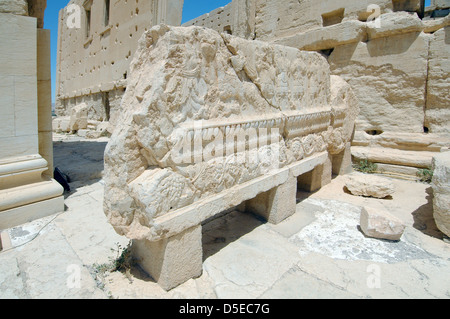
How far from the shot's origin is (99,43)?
1048 centimetres

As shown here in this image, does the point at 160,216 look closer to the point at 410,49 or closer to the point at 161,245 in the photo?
the point at 161,245

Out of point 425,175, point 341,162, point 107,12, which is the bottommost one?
point 425,175

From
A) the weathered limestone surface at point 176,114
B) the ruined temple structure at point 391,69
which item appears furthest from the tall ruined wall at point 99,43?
the weathered limestone surface at point 176,114

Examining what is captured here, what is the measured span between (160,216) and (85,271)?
0.80 m

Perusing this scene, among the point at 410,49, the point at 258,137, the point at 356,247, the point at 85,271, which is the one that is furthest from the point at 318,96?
the point at 85,271

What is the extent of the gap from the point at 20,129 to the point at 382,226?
148 inches

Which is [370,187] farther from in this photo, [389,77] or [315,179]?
[389,77]

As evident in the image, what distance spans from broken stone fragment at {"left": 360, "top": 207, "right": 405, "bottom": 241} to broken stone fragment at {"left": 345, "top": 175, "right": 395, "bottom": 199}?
1.10m

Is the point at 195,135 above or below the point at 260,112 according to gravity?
below

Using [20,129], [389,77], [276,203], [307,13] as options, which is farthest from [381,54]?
[20,129]

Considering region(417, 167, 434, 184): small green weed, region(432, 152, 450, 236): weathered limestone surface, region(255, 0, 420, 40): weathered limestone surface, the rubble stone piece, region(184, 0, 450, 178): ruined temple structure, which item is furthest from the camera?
the rubble stone piece

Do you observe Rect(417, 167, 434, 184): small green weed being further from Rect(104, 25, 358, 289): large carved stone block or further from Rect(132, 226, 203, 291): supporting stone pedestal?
Rect(132, 226, 203, 291): supporting stone pedestal

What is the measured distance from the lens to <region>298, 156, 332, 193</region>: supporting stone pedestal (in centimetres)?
388

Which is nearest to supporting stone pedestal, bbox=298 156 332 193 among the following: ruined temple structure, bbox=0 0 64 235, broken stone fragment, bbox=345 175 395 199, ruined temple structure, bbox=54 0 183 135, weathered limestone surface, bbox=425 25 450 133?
broken stone fragment, bbox=345 175 395 199
